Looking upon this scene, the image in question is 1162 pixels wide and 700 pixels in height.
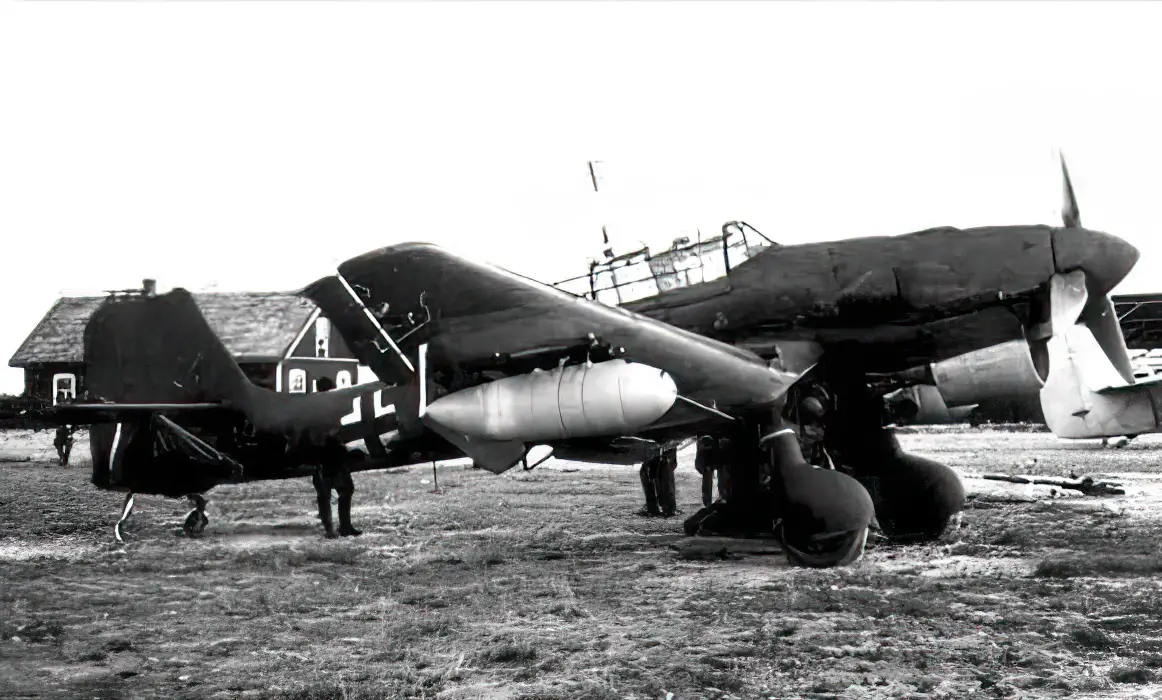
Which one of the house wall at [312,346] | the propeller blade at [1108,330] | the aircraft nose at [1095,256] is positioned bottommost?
the propeller blade at [1108,330]

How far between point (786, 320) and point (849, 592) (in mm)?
2650

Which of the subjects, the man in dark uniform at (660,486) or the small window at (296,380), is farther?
the small window at (296,380)

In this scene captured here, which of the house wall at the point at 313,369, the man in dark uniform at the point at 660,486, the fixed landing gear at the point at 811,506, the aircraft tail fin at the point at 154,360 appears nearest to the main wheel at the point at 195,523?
the aircraft tail fin at the point at 154,360

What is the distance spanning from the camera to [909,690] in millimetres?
4336

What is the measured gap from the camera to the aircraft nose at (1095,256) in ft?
25.0

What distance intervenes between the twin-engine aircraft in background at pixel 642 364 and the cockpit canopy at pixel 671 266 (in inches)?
0.9

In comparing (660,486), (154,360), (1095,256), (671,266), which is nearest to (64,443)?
(154,360)

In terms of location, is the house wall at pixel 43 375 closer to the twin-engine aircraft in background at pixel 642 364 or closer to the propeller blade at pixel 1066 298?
the twin-engine aircraft in background at pixel 642 364

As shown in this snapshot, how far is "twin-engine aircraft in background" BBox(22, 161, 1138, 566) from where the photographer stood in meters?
7.12

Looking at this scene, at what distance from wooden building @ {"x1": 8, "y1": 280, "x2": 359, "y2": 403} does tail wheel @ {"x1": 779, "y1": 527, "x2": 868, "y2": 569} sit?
57.7ft

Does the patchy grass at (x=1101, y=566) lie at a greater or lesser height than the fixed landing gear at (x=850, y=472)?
lesser

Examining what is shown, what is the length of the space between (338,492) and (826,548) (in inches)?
212

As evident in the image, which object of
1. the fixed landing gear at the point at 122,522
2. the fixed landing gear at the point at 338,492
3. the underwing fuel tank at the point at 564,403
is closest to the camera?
the underwing fuel tank at the point at 564,403

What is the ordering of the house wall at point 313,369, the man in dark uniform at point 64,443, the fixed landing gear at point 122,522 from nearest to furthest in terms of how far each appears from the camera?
the fixed landing gear at point 122,522 < the man in dark uniform at point 64,443 < the house wall at point 313,369
